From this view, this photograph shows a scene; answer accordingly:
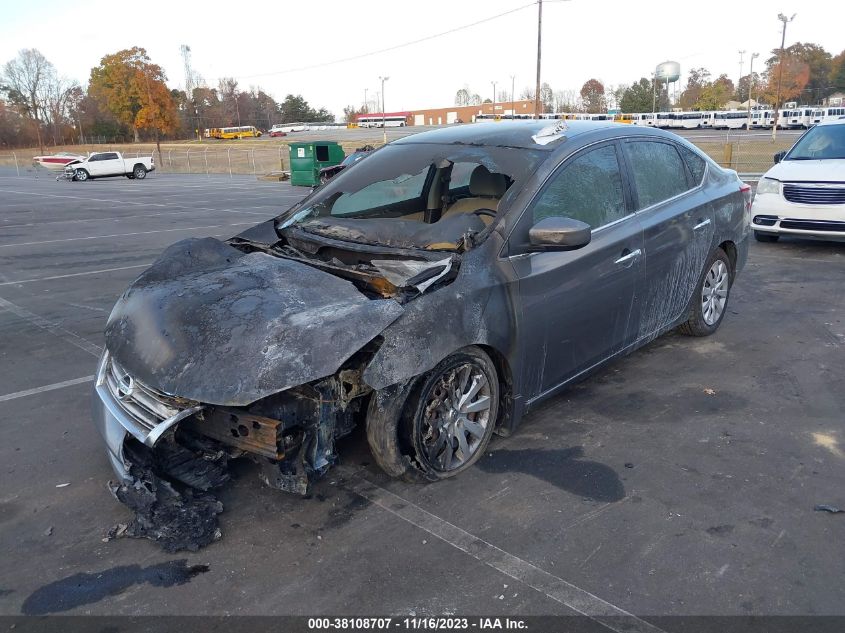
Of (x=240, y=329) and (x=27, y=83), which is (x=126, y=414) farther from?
(x=27, y=83)

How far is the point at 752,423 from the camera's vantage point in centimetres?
421

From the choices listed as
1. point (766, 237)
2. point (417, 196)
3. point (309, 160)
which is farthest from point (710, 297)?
point (309, 160)

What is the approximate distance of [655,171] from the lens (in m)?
4.88

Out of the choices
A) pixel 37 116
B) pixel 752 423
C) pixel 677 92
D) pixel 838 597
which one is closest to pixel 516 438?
pixel 752 423

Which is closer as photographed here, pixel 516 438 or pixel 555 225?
pixel 555 225

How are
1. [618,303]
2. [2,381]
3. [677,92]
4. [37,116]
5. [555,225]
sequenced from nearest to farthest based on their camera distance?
[555,225] < [618,303] < [2,381] < [37,116] < [677,92]

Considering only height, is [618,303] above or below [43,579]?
above

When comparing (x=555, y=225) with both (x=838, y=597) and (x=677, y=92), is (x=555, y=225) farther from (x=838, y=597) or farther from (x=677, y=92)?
(x=677, y=92)

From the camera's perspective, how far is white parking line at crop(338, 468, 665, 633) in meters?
2.57

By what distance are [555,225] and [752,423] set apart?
184 cm

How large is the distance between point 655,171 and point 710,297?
4.64ft

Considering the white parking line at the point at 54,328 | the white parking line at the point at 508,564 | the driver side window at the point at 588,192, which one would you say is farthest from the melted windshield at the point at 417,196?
the white parking line at the point at 54,328

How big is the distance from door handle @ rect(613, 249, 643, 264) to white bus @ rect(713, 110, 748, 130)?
71.1m

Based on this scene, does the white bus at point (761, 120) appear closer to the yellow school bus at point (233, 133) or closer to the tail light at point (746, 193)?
the yellow school bus at point (233, 133)
